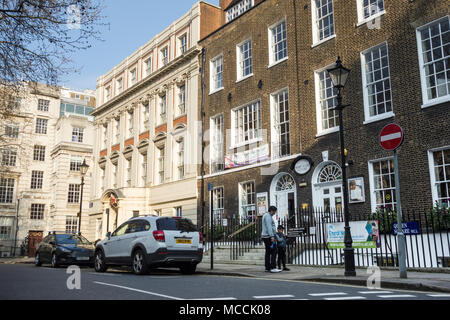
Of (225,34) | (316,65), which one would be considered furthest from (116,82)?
(316,65)

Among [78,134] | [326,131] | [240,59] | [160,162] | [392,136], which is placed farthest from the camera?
[78,134]

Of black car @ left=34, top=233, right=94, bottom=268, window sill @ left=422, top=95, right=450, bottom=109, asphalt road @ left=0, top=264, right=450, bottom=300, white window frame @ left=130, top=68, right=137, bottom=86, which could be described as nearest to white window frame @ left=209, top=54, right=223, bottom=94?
white window frame @ left=130, top=68, right=137, bottom=86

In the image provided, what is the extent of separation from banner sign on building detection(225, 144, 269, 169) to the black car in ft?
29.3

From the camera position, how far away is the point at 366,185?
55.3 ft

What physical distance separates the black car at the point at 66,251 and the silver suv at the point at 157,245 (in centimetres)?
463

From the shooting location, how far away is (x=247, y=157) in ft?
75.3

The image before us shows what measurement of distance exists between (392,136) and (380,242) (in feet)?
12.7

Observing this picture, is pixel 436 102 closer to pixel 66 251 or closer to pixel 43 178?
pixel 66 251

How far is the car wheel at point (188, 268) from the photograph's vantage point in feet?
42.4

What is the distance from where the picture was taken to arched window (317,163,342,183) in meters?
18.3

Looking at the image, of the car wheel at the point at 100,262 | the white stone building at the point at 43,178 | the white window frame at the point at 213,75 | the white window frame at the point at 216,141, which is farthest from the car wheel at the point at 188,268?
the white stone building at the point at 43,178

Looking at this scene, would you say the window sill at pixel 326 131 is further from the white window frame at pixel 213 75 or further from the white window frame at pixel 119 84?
the white window frame at pixel 119 84

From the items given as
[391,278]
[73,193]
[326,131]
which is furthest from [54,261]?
[73,193]

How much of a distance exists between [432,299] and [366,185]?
1038 centimetres
